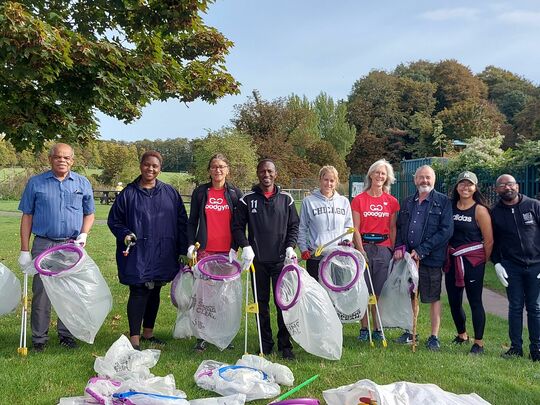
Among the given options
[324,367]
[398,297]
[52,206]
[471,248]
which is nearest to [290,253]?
[324,367]

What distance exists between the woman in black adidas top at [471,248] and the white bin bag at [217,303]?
1.98 m

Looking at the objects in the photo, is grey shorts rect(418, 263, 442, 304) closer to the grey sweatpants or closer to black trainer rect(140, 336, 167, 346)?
black trainer rect(140, 336, 167, 346)

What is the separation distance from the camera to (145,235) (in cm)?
454

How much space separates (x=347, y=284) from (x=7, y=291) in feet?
9.98

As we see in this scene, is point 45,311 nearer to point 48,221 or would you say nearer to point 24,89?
point 48,221

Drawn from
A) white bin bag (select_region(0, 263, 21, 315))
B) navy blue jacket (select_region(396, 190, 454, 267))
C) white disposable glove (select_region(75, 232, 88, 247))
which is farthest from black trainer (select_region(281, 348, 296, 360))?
white bin bag (select_region(0, 263, 21, 315))

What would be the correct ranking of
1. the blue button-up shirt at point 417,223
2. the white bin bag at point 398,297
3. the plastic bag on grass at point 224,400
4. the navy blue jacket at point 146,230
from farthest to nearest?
the white bin bag at point 398,297 → the blue button-up shirt at point 417,223 → the navy blue jacket at point 146,230 → the plastic bag on grass at point 224,400

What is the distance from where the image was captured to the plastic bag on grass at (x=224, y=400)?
3.31 meters

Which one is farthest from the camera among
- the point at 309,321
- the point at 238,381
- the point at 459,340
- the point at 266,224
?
the point at 459,340

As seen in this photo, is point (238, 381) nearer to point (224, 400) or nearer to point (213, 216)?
point (224, 400)

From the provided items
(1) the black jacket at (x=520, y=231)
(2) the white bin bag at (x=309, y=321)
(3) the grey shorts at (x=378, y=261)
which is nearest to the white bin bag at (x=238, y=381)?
(2) the white bin bag at (x=309, y=321)

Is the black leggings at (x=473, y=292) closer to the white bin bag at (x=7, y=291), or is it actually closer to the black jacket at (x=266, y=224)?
the black jacket at (x=266, y=224)

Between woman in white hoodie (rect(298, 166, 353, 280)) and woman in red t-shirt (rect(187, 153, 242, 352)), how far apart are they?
0.67 m

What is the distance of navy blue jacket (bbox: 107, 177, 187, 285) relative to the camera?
452 centimetres
